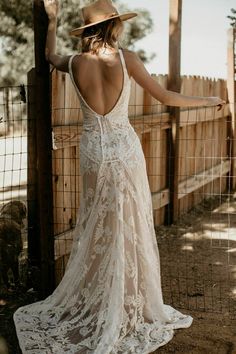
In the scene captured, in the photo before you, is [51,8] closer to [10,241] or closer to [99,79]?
[99,79]

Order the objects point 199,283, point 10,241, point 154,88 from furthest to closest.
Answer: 1. point 199,283
2. point 10,241
3. point 154,88

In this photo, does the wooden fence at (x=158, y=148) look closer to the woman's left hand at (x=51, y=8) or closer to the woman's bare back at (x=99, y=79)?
the woman's left hand at (x=51, y=8)

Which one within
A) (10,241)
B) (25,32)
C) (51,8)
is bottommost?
(10,241)

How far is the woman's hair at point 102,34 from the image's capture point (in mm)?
3371

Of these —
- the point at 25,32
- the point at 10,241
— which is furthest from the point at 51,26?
the point at 25,32

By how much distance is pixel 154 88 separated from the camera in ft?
11.7

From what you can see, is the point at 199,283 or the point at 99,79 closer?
the point at 99,79

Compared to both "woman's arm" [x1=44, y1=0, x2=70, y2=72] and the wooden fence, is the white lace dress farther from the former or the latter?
the wooden fence

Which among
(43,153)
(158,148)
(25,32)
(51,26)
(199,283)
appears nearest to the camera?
(51,26)

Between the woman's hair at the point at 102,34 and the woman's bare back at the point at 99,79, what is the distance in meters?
0.06

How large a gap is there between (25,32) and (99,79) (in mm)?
15997

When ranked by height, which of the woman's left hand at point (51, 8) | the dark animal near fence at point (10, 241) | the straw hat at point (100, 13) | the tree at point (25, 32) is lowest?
the dark animal near fence at point (10, 241)

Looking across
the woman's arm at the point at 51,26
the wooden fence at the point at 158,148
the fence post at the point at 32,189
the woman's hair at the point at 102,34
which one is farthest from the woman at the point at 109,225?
the wooden fence at the point at 158,148

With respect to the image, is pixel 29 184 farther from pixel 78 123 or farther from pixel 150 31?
pixel 150 31
